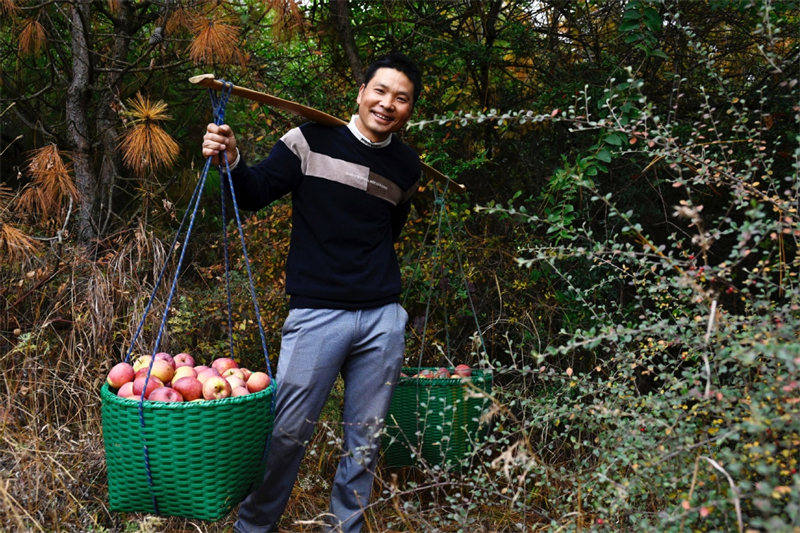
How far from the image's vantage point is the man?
2160 mm

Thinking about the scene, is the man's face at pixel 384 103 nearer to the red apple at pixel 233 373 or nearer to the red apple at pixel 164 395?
the red apple at pixel 233 373

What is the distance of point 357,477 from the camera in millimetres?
2271

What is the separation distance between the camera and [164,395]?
1.86m

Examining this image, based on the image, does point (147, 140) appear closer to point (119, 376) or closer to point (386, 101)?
Result: point (386, 101)

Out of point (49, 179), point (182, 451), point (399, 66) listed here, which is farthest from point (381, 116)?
point (49, 179)

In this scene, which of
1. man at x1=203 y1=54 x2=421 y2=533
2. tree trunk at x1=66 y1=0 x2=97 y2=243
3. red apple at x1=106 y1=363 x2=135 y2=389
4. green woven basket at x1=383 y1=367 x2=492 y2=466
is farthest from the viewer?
tree trunk at x1=66 y1=0 x2=97 y2=243

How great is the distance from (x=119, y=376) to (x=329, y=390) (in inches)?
26.3

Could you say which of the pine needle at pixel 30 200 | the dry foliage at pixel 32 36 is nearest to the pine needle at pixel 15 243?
the pine needle at pixel 30 200

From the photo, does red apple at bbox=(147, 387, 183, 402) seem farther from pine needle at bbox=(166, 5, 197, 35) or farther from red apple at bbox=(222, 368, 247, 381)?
pine needle at bbox=(166, 5, 197, 35)

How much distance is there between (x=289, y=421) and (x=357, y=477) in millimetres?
332

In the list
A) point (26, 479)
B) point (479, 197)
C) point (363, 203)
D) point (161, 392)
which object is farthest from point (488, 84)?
point (26, 479)

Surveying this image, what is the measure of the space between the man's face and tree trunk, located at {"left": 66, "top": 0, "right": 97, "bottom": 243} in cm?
199

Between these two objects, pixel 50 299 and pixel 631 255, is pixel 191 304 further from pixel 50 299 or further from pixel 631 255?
pixel 631 255

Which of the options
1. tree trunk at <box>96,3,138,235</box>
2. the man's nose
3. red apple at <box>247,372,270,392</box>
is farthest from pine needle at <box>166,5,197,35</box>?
red apple at <box>247,372,270,392</box>
